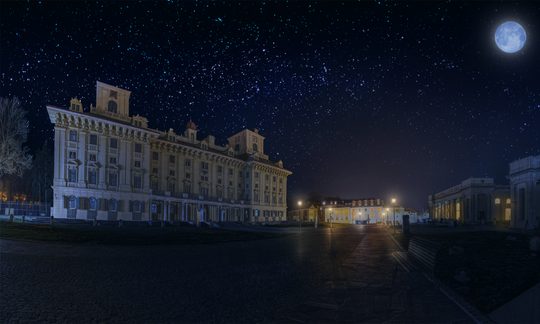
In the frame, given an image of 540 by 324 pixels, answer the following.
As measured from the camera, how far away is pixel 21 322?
263 inches

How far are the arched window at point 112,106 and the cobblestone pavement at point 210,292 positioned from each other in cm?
4894

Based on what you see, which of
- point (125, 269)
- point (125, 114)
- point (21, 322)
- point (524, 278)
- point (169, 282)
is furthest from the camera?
point (125, 114)

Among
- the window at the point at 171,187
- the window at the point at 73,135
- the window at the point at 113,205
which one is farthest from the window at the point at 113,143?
the window at the point at 171,187

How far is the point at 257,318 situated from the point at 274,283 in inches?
150

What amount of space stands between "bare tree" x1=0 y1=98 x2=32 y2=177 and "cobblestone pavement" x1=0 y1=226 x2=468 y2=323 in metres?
34.3

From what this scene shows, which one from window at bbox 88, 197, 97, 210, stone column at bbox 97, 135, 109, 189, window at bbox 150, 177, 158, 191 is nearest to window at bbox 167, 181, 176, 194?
window at bbox 150, 177, 158, 191

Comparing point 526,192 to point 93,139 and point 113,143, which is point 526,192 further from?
point 93,139

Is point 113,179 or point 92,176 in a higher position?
point 92,176

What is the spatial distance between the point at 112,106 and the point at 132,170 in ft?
39.4

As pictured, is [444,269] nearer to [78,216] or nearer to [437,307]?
[437,307]

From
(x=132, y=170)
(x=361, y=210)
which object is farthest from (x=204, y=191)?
(x=361, y=210)

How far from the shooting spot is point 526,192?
5703cm

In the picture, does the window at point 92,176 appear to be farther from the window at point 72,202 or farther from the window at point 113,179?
the window at point 72,202

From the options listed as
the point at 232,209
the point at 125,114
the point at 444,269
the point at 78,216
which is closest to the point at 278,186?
the point at 232,209
